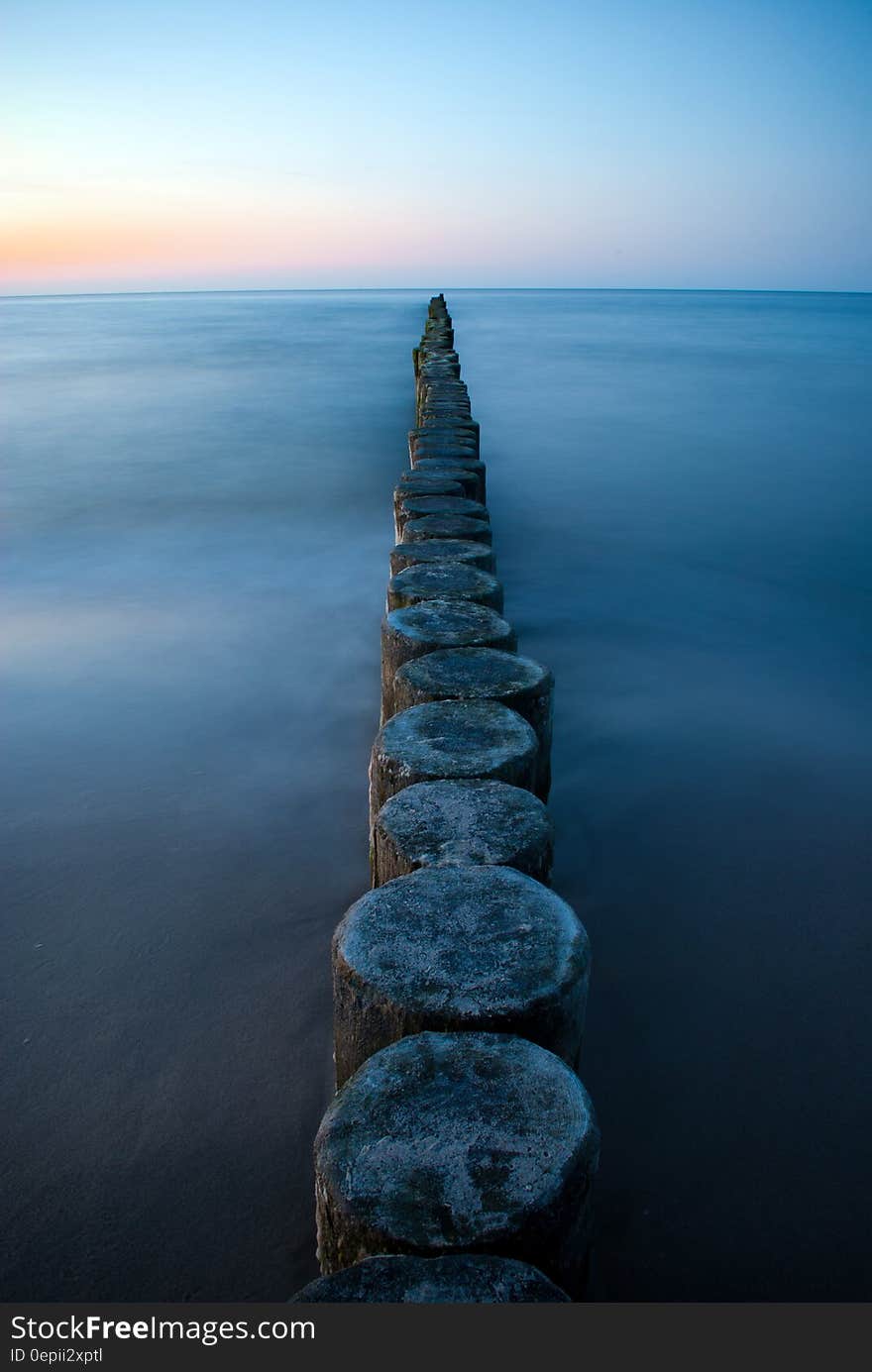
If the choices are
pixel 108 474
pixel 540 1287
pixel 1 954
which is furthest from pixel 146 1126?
pixel 108 474

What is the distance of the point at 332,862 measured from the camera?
3082 millimetres

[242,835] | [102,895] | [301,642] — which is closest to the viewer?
[102,895]

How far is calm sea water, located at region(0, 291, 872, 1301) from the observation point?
1936 mm

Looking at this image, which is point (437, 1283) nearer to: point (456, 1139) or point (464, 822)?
point (456, 1139)

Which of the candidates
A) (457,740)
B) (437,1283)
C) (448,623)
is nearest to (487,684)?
(457,740)

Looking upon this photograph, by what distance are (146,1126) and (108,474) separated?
8.34 m

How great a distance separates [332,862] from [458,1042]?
5.84 feet

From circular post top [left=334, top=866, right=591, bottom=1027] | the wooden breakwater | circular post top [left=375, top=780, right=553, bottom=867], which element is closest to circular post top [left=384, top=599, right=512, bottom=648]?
the wooden breakwater

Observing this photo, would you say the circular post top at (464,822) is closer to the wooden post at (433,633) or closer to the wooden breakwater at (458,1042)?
the wooden breakwater at (458,1042)

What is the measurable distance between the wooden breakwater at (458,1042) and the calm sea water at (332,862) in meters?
0.66

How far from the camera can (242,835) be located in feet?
10.6

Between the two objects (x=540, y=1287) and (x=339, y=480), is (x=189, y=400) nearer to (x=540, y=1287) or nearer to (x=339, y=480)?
(x=339, y=480)

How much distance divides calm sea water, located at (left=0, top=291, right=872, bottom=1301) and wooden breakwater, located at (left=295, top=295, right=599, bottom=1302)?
26.1 inches

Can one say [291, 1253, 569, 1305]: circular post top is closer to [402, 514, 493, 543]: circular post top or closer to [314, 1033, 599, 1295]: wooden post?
[314, 1033, 599, 1295]: wooden post
